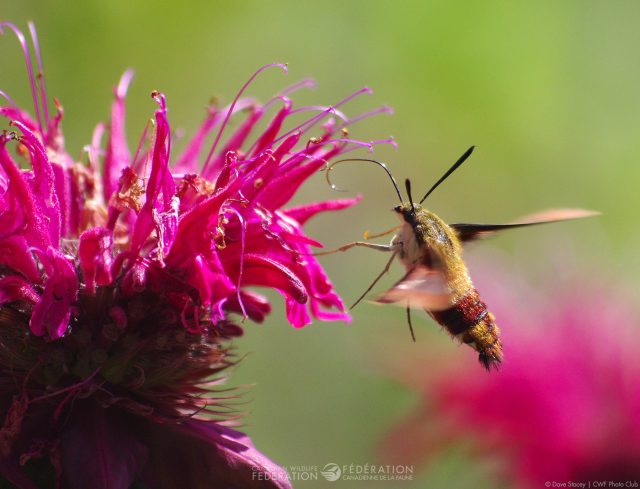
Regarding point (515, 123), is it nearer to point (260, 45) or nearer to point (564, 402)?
point (260, 45)

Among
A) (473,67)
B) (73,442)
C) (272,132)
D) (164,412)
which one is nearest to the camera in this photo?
(73,442)

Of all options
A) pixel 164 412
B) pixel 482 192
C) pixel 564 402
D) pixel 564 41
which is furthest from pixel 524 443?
pixel 564 41

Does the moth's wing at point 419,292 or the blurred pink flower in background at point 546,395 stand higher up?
the blurred pink flower in background at point 546,395

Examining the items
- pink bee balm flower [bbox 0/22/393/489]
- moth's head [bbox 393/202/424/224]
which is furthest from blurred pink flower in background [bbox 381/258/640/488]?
pink bee balm flower [bbox 0/22/393/489]

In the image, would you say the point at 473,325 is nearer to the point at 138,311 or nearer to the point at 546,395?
the point at 138,311

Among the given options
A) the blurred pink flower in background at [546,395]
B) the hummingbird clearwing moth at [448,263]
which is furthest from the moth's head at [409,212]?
the blurred pink flower in background at [546,395]

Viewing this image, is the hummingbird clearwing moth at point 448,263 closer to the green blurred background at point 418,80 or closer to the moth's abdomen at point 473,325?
the moth's abdomen at point 473,325

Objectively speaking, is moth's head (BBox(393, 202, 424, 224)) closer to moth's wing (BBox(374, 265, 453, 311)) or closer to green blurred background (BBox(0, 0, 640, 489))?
moth's wing (BBox(374, 265, 453, 311))
